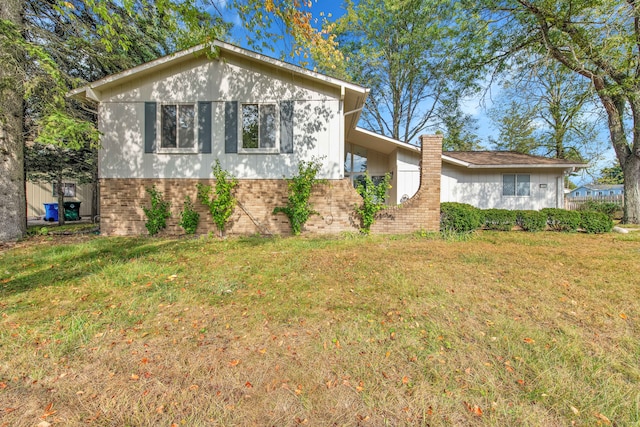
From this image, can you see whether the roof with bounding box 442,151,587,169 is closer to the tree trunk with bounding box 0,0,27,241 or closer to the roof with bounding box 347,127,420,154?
the roof with bounding box 347,127,420,154

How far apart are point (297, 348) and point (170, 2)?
714cm

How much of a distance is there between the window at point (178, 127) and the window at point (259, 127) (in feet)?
5.19

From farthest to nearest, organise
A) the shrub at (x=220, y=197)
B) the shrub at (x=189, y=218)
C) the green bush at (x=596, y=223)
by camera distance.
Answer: the green bush at (x=596, y=223) → the shrub at (x=189, y=218) → the shrub at (x=220, y=197)

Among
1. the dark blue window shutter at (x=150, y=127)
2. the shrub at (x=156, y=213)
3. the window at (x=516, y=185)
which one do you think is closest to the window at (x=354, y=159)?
the window at (x=516, y=185)

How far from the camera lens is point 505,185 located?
13.7 metres

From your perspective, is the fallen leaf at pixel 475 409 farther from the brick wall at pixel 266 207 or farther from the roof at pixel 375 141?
the roof at pixel 375 141

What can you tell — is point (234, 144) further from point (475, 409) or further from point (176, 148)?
point (475, 409)

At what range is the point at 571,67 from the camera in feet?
36.2

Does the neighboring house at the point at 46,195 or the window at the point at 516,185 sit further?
the neighboring house at the point at 46,195

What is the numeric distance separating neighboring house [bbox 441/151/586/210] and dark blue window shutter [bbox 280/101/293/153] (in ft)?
27.8

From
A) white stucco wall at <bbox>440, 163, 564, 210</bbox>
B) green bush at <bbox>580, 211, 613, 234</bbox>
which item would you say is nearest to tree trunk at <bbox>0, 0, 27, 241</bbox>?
white stucco wall at <bbox>440, 163, 564, 210</bbox>

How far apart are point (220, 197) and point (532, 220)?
32.8ft

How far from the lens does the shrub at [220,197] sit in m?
8.25

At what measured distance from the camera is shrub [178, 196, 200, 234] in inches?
334
